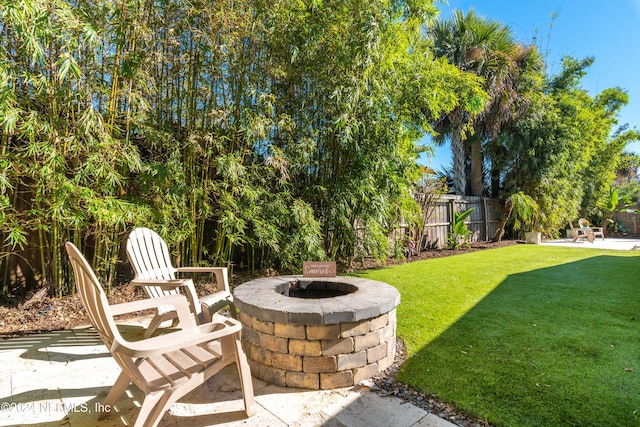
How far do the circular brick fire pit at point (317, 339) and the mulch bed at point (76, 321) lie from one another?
0.17 m

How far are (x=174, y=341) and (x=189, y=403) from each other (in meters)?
0.64

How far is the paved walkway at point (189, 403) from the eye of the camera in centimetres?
160

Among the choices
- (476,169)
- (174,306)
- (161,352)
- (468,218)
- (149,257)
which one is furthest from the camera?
(476,169)

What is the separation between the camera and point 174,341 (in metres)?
1.38

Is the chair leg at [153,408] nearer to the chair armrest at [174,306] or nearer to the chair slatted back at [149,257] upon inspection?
the chair armrest at [174,306]

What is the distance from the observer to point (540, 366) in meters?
2.12

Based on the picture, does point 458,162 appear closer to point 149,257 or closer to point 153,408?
point 149,257

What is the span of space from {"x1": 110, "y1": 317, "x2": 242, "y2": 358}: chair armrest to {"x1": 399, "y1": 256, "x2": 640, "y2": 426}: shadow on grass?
1.18 meters

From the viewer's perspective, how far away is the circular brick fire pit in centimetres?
189

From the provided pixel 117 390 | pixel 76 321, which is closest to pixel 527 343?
pixel 117 390

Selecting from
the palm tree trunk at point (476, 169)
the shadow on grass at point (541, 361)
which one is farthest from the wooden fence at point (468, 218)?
the shadow on grass at point (541, 361)

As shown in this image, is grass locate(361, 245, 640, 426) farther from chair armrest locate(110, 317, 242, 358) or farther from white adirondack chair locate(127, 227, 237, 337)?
white adirondack chair locate(127, 227, 237, 337)

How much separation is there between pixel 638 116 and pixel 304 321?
19102mm

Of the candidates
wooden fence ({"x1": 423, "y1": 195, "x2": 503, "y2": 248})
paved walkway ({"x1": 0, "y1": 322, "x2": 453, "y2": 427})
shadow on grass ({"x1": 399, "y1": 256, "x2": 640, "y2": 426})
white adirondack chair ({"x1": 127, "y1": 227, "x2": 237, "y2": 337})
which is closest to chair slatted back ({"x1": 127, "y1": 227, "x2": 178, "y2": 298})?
white adirondack chair ({"x1": 127, "y1": 227, "x2": 237, "y2": 337})
